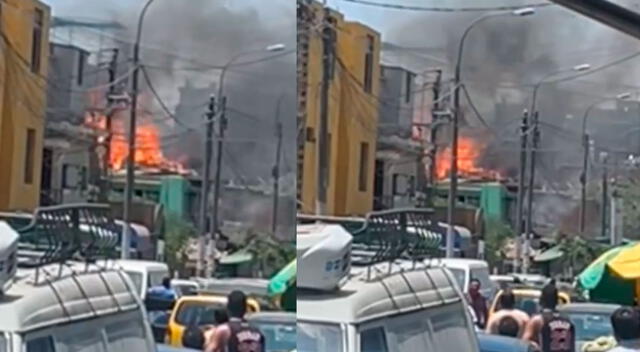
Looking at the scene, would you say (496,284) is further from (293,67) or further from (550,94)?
(293,67)

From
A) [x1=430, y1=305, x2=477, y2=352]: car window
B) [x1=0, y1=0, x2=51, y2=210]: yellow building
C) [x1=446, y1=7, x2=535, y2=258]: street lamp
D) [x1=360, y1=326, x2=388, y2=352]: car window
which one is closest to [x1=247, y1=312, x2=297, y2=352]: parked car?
[x1=360, y1=326, x2=388, y2=352]: car window

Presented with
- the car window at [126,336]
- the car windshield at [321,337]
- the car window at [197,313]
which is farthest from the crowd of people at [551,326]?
the car window at [126,336]

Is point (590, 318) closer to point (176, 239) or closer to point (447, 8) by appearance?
point (447, 8)

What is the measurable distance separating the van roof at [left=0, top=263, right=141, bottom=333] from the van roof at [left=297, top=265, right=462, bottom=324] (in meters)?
0.30

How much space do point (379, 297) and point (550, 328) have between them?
30 centimetres

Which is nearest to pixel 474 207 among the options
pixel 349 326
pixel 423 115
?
pixel 423 115

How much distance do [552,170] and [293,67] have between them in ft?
1.57

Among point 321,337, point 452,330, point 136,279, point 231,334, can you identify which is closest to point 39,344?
point 136,279

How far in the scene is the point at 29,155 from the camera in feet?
5.40

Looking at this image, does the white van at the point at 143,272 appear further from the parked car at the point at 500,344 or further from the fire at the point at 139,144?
A: the parked car at the point at 500,344

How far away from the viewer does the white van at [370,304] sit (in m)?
1.76

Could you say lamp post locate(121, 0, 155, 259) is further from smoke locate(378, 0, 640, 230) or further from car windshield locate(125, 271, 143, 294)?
smoke locate(378, 0, 640, 230)

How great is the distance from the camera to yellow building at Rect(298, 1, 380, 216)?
Answer: 1.78 meters

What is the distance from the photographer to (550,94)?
1.76m
